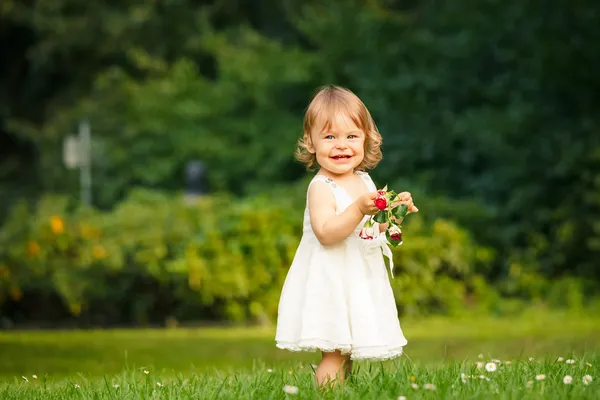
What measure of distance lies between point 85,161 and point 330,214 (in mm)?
14010

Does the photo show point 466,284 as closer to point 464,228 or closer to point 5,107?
point 464,228

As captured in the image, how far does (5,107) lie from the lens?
22.4m

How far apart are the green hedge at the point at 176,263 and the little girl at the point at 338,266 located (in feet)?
17.6

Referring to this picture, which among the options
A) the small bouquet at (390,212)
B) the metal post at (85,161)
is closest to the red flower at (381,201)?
the small bouquet at (390,212)

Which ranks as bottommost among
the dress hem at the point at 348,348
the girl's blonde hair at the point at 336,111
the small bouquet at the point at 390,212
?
the dress hem at the point at 348,348

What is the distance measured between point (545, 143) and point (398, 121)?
11.2ft

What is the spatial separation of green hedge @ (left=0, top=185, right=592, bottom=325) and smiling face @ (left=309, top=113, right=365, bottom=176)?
5397 mm

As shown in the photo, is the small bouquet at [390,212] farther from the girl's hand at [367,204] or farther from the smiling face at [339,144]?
the smiling face at [339,144]

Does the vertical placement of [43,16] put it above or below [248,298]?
above

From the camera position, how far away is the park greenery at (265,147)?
9664 mm

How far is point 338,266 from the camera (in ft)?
12.9

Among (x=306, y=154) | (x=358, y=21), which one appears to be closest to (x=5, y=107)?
(x=358, y=21)

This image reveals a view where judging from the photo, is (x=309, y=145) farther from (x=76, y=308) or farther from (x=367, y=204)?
(x=76, y=308)

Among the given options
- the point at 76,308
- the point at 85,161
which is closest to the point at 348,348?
the point at 76,308
